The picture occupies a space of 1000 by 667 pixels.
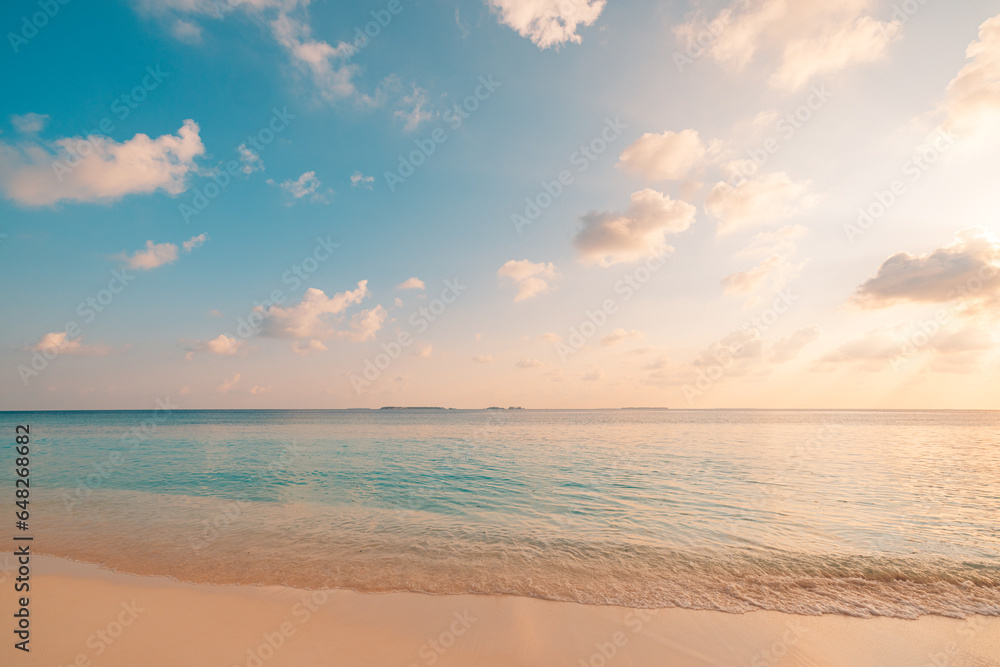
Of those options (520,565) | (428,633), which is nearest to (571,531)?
(520,565)

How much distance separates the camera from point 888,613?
878 centimetres

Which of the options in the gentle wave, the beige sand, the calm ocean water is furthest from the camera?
the calm ocean water

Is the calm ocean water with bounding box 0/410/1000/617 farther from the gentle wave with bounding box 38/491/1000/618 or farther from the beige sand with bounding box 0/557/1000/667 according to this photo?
the beige sand with bounding box 0/557/1000/667

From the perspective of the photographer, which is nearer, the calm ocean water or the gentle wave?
the gentle wave

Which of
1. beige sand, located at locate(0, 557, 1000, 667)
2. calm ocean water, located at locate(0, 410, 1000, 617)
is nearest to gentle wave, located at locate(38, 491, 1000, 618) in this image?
Result: calm ocean water, located at locate(0, 410, 1000, 617)

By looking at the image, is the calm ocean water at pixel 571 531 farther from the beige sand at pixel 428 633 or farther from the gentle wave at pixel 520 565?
the beige sand at pixel 428 633

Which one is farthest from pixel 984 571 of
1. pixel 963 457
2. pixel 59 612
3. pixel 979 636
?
pixel 963 457

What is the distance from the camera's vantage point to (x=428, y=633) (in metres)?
7.67

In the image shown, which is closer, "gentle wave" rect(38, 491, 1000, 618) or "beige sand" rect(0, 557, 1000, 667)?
→ "beige sand" rect(0, 557, 1000, 667)

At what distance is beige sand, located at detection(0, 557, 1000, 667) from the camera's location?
6918 millimetres

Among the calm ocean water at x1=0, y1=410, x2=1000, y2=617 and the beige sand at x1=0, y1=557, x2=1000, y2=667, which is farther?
the calm ocean water at x1=0, y1=410, x2=1000, y2=617

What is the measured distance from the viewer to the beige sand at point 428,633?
6.92m

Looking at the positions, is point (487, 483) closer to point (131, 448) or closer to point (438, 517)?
point (438, 517)

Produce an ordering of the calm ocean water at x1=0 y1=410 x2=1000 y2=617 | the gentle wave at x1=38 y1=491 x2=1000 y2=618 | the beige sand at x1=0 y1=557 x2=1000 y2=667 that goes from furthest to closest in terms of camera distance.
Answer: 1. the calm ocean water at x1=0 y1=410 x2=1000 y2=617
2. the gentle wave at x1=38 y1=491 x2=1000 y2=618
3. the beige sand at x1=0 y1=557 x2=1000 y2=667
